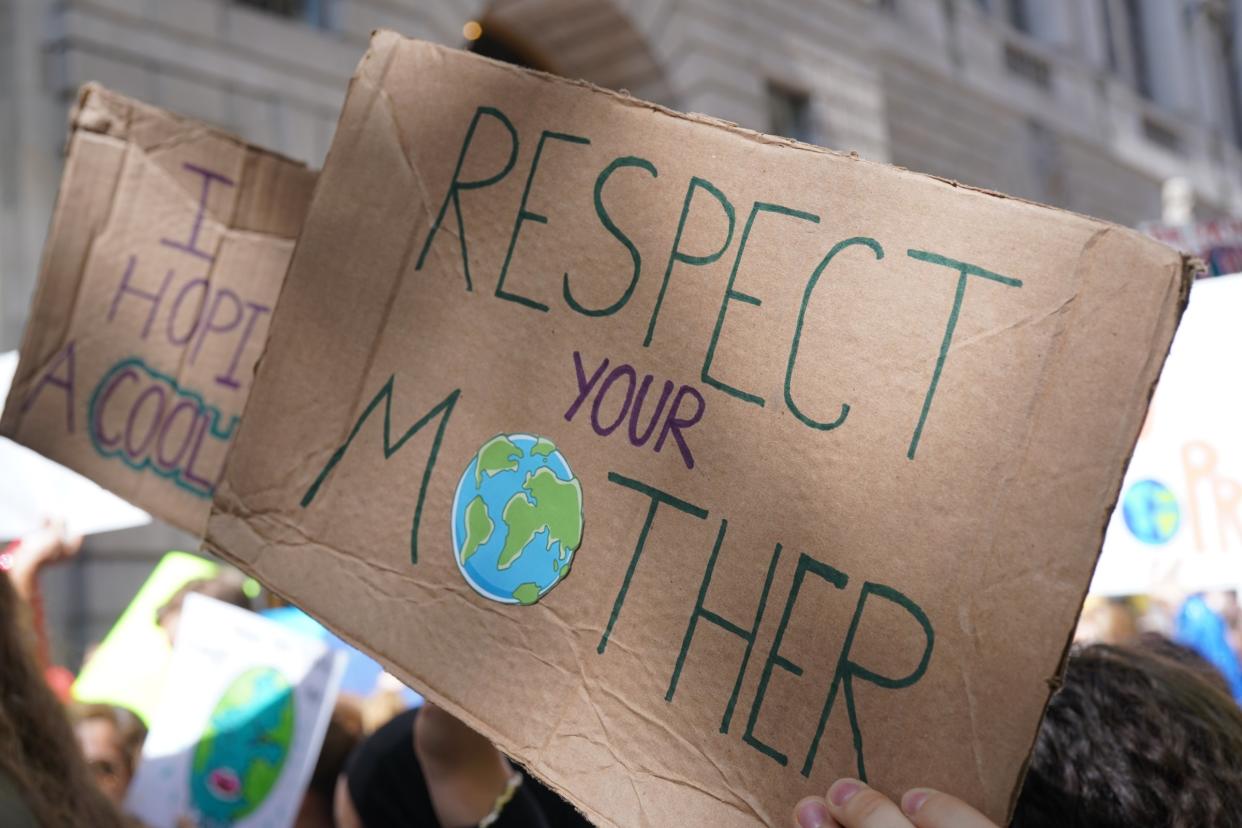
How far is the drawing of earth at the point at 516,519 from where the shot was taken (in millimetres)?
1079

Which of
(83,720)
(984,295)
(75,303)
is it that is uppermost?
(984,295)

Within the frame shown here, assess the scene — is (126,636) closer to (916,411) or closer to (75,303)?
(75,303)

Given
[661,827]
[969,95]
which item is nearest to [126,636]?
[661,827]

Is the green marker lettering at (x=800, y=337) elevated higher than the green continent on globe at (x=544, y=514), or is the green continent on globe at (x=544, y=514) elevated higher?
the green marker lettering at (x=800, y=337)

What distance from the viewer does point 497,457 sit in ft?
3.67

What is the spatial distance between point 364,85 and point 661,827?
29.6 inches

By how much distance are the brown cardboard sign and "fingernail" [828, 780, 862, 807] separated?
894 millimetres

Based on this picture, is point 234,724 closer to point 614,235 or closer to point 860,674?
point 614,235

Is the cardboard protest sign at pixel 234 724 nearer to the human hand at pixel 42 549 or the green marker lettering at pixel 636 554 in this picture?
the human hand at pixel 42 549

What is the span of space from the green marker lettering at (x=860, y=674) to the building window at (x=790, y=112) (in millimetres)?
11706

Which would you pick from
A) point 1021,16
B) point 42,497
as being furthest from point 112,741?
point 1021,16

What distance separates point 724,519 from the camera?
3.30 feet

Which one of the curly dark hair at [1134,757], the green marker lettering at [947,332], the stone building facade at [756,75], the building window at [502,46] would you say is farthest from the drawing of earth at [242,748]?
the building window at [502,46]

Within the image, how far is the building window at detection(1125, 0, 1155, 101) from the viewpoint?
22.1 metres
